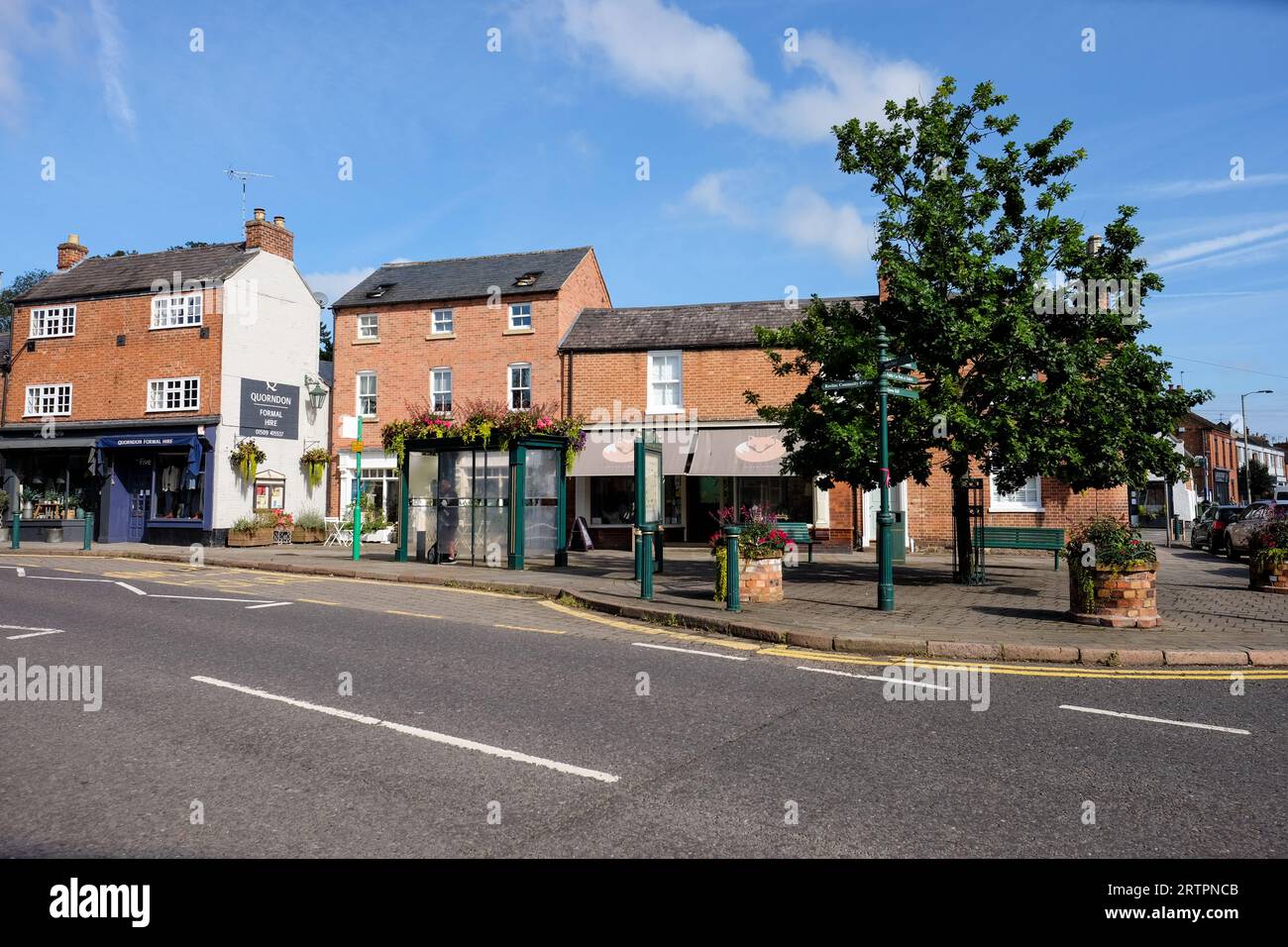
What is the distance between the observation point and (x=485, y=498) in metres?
18.6

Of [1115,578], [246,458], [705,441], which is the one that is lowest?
[1115,578]

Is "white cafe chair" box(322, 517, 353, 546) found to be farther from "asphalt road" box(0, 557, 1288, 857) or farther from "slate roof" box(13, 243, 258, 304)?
"asphalt road" box(0, 557, 1288, 857)

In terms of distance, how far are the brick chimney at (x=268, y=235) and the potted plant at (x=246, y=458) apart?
736 centimetres

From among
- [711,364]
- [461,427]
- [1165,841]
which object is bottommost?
[1165,841]

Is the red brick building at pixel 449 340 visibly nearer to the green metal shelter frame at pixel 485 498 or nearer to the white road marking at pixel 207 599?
the green metal shelter frame at pixel 485 498

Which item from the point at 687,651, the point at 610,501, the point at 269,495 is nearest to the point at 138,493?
the point at 269,495

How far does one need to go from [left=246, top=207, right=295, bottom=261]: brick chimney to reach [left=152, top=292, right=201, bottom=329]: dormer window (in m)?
3.02

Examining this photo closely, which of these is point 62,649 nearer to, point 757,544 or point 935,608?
point 757,544

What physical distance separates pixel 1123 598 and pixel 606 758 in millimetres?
7932

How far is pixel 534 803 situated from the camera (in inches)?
175

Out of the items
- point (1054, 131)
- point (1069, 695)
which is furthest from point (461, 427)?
point (1069, 695)

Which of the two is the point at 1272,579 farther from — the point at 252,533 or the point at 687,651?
the point at 252,533

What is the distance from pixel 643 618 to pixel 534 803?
23.5 ft

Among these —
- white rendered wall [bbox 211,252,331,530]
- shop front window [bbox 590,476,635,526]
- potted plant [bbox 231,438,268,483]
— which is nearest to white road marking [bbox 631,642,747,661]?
shop front window [bbox 590,476,635,526]
